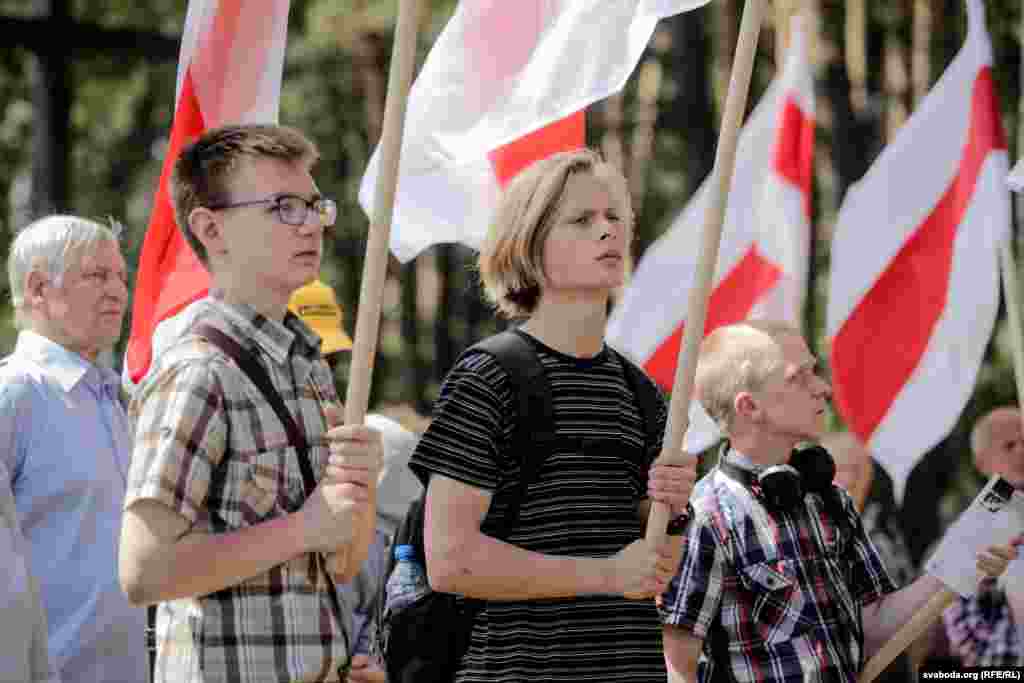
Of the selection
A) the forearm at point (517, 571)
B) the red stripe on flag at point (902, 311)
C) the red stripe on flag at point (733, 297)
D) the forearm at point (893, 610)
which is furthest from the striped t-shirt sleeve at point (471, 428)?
the red stripe on flag at point (733, 297)

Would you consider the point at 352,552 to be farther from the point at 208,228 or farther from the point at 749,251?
the point at 749,251

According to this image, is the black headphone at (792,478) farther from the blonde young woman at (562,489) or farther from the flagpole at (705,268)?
the flagpole at (705,268)

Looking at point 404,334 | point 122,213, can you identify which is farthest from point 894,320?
point 122,213

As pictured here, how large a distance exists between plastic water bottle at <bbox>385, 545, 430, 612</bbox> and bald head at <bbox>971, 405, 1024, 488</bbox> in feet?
11.9

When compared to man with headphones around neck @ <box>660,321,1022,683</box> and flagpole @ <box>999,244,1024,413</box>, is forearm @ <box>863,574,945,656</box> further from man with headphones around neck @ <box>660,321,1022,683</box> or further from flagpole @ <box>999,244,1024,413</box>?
flagpole @ <box>999,244,1024,413</box>

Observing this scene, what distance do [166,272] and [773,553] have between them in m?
1.97

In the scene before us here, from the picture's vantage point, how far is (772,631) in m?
4.63

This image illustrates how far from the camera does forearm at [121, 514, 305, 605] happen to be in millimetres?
3410

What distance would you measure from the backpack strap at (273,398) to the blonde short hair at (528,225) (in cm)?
82

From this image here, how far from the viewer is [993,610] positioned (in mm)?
7684

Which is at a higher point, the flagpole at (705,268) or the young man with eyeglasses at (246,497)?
the flagpole at (705,268)

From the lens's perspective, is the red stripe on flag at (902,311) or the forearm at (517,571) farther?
the red stripe on flag at (902,311)

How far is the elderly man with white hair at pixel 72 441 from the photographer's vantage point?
4695mm

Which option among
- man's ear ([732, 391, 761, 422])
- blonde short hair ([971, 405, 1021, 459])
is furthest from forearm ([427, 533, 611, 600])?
blonde short hair ([971, 405, 1021, 459])
